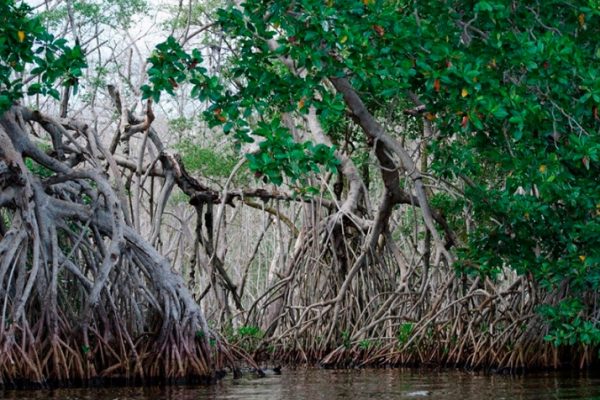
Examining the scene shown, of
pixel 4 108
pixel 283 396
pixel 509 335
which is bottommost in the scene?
pixel 283 396

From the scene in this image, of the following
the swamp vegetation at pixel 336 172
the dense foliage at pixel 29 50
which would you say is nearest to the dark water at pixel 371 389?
the swamp vegetation at pixel 336 172

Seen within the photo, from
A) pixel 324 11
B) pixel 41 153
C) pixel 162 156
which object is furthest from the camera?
pixel 162 156

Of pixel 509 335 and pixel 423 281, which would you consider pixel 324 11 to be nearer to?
pixel 509 335

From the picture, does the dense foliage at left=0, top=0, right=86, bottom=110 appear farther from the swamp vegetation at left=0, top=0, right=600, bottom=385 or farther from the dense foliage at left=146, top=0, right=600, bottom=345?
the dense foliage at left=146, top=0, right=600, bottom=345

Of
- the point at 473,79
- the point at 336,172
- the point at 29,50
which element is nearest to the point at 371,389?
the point at 336,172

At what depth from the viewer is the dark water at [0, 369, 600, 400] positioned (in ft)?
21.7

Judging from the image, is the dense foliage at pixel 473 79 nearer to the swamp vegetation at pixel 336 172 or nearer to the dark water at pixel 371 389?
the swamp vegetation at pixel 336 172

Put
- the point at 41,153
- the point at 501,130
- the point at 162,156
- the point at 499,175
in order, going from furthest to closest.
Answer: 1. the point at 499,175
2. the point at 162,156
3. the point at 41,153
4. the point at 501,130

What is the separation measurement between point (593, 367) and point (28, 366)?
4.65m

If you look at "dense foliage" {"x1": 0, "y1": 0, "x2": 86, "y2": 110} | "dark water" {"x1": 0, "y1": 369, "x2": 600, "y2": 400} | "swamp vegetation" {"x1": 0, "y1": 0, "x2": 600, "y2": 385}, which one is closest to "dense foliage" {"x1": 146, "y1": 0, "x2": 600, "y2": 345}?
"swamp vegetation" {"x1": 0, "y1": 0, "x2": 600, "y2": 385}

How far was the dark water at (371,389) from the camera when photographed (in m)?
6.63

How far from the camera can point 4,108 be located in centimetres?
670

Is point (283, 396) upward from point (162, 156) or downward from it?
downward

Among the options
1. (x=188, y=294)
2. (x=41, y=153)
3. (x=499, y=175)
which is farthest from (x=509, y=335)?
(x=41, y=153)
